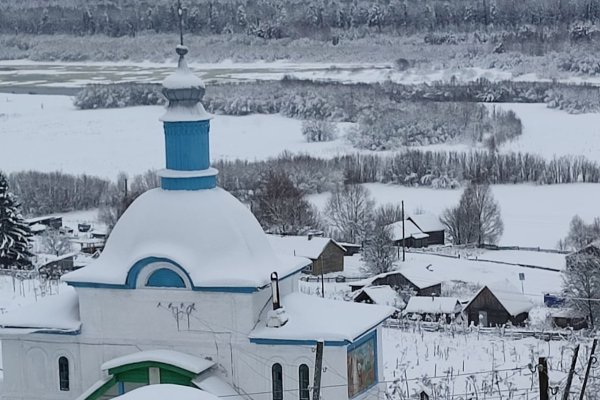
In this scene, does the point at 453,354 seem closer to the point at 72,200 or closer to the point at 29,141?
the point at 72,200

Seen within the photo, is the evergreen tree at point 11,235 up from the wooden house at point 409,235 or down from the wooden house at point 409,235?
up

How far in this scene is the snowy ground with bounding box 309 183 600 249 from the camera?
26.4 m

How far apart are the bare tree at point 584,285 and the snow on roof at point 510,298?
644mm

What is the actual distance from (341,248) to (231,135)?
20361mm

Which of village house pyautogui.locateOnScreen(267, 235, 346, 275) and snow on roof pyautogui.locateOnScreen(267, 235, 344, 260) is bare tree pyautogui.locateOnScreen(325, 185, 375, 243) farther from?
snow on roof pyautogui.locateOnScreen(267, 235, 344, 260)

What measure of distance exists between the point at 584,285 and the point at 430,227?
352 inches

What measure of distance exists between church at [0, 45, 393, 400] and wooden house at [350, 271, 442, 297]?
11.7m

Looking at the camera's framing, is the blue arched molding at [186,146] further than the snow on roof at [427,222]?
No

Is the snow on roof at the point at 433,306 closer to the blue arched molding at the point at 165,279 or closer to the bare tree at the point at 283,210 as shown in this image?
the bare tree at the point at 283,210

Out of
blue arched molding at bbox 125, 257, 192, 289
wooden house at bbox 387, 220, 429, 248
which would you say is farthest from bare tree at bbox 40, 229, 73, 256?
blue arched molding at bbox 125, 257, 192, 289

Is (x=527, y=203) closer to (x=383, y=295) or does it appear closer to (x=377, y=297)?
(x=383, y=295)

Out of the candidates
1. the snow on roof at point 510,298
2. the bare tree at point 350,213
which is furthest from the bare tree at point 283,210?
the snow on roof at point 510,298

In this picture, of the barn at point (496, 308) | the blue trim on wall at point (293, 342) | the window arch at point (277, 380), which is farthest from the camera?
the barn at point (496, 308)

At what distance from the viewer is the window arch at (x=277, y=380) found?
877 centimetres
